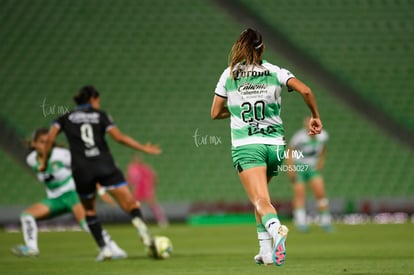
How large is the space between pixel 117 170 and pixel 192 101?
1534 centimetres

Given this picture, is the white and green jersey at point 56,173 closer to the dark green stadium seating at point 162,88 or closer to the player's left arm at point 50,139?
the player's left arm at point 50,139

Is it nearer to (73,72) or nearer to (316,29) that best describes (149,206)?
(73,72)

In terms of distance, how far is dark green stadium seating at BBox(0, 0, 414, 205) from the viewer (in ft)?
84.3

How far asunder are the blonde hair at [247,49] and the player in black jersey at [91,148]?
10.6 ft

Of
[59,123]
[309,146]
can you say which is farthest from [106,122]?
[309,146]

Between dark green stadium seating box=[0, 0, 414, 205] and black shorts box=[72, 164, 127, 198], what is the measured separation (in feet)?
44.0

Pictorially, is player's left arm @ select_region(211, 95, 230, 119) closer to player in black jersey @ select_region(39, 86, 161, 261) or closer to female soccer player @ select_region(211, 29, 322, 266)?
female soccer player @ select_region(211, 29, 322, 266)

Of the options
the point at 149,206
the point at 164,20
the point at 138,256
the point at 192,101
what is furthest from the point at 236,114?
the point at 164,20

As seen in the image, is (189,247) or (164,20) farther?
(164,20)

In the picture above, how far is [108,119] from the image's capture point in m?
11.6

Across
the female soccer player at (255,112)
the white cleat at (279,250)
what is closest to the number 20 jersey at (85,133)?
the female soccer player at (255,112)

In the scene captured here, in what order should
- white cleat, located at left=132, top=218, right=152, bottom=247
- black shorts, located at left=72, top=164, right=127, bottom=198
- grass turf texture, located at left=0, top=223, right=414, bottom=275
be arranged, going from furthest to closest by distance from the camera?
white cleat, located at left=132, top=218, right=152, bottom=247, black shorts, located at left=72, top=164, right=127, bottom=198, grass turf texture, located at left=0, top=223, right=414, bottom=275

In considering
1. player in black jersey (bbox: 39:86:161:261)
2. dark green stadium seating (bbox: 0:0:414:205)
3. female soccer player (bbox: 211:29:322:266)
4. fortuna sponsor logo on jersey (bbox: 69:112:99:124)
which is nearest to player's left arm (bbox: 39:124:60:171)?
player in black jersey (bbox: 39:86:161:261)

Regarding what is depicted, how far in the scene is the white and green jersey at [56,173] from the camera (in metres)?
13.5
